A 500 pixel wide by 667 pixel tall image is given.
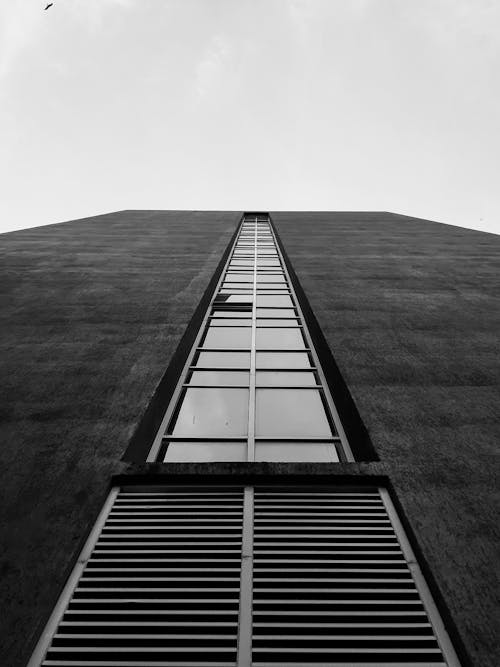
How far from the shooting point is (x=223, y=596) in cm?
311

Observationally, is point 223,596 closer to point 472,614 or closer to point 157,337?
point 472,614

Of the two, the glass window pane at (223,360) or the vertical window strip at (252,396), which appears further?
the glass window pane at (223,360)

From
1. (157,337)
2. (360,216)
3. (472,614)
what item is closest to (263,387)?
(157,337)

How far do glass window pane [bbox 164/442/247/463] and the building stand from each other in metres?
0.03

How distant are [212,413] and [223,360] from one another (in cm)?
172

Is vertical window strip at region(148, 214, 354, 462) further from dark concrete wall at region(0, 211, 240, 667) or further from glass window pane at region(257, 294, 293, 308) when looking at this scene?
dark concrete wall at region(0, 211, 240, 667)

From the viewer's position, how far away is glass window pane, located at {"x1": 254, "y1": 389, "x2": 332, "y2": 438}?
17.2ft

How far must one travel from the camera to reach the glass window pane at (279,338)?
25.5ft

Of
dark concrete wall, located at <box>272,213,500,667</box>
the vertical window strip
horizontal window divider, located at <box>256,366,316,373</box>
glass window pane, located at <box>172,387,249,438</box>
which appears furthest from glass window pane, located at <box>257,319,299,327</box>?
glass window pane, located at <box>172,387,249,438</box>

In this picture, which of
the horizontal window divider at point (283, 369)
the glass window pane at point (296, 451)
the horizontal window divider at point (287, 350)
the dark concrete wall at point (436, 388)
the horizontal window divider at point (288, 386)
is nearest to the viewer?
the dark concrete wall at point (436, 388)

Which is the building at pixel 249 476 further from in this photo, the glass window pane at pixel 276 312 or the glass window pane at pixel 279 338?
the glass window pane at pixel 276 312

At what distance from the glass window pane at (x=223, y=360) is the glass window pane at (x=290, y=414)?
1.02m

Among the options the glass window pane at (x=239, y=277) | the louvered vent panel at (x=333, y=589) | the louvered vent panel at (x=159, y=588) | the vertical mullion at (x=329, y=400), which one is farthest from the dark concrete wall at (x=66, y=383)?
the vertical mullion at (x=329, y=400)

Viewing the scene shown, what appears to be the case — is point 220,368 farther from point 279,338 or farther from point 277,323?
point 277,323
